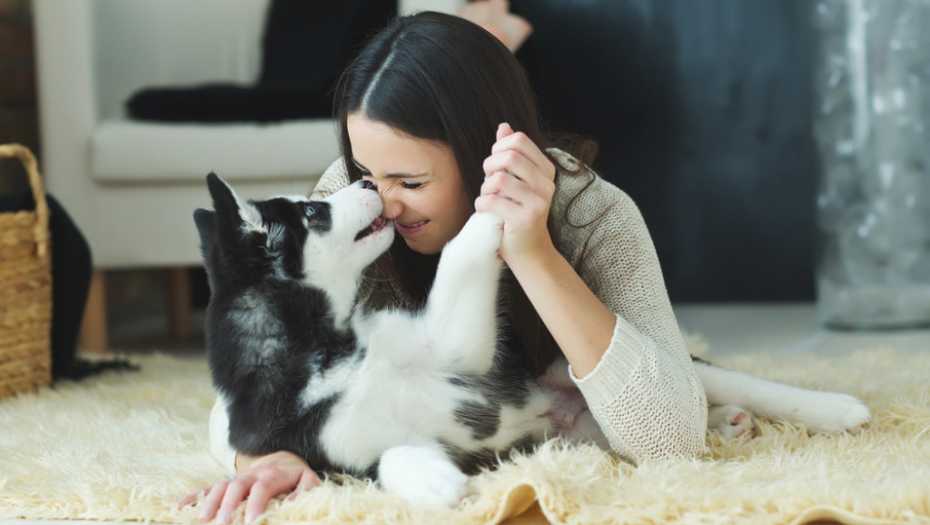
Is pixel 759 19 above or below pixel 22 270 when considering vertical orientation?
above

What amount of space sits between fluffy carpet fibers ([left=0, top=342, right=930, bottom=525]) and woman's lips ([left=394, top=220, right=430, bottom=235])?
0.39 metres

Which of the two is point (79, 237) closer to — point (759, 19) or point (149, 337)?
point (149, 337)

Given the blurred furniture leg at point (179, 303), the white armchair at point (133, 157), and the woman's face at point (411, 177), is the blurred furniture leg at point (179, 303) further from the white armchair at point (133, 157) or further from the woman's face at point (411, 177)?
the woman's face at point (411, 177)

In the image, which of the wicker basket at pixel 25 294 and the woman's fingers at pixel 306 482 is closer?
the woman's fingers at pixel 306 482

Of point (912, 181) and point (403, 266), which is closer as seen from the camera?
point (403, 266)

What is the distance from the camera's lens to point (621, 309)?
1308 millimetres

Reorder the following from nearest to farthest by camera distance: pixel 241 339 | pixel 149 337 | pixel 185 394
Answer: pixel 241 339 < pixel 185 394 < pixel 149 337

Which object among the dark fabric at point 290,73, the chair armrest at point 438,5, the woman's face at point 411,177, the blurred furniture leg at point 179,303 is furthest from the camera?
the blurred furniture leg at point 179,303

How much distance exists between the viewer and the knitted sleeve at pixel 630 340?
1.13m

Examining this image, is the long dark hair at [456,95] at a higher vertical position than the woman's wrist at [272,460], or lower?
higher

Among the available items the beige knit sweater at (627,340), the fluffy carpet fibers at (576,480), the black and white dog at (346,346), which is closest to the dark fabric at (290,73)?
the beige knit sweater at (627,340)

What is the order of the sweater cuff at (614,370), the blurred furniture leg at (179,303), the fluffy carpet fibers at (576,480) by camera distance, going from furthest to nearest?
the blurred furniture leg at (179,303), the sweater cuff at (614,370), the fluffy carpet fibers at (576,480)

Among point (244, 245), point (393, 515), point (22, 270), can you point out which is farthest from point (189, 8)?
point (393, 515)

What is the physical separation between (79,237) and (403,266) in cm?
115
